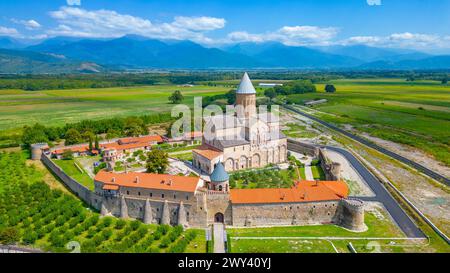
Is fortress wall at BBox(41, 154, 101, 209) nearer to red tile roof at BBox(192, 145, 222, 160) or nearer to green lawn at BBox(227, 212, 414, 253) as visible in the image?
green lawn at BBox(227, 212, 414, 253)

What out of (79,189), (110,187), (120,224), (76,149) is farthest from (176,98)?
(120,224)

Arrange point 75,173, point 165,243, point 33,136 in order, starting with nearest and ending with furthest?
point 165,243 → point 75,173 → point 33,136

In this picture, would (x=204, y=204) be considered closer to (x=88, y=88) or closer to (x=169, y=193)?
(x=169, y=193)

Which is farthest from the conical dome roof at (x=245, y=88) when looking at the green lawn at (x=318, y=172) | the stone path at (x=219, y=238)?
the stone path at (x=219, y=238)

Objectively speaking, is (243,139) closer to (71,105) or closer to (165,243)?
(165,243)
